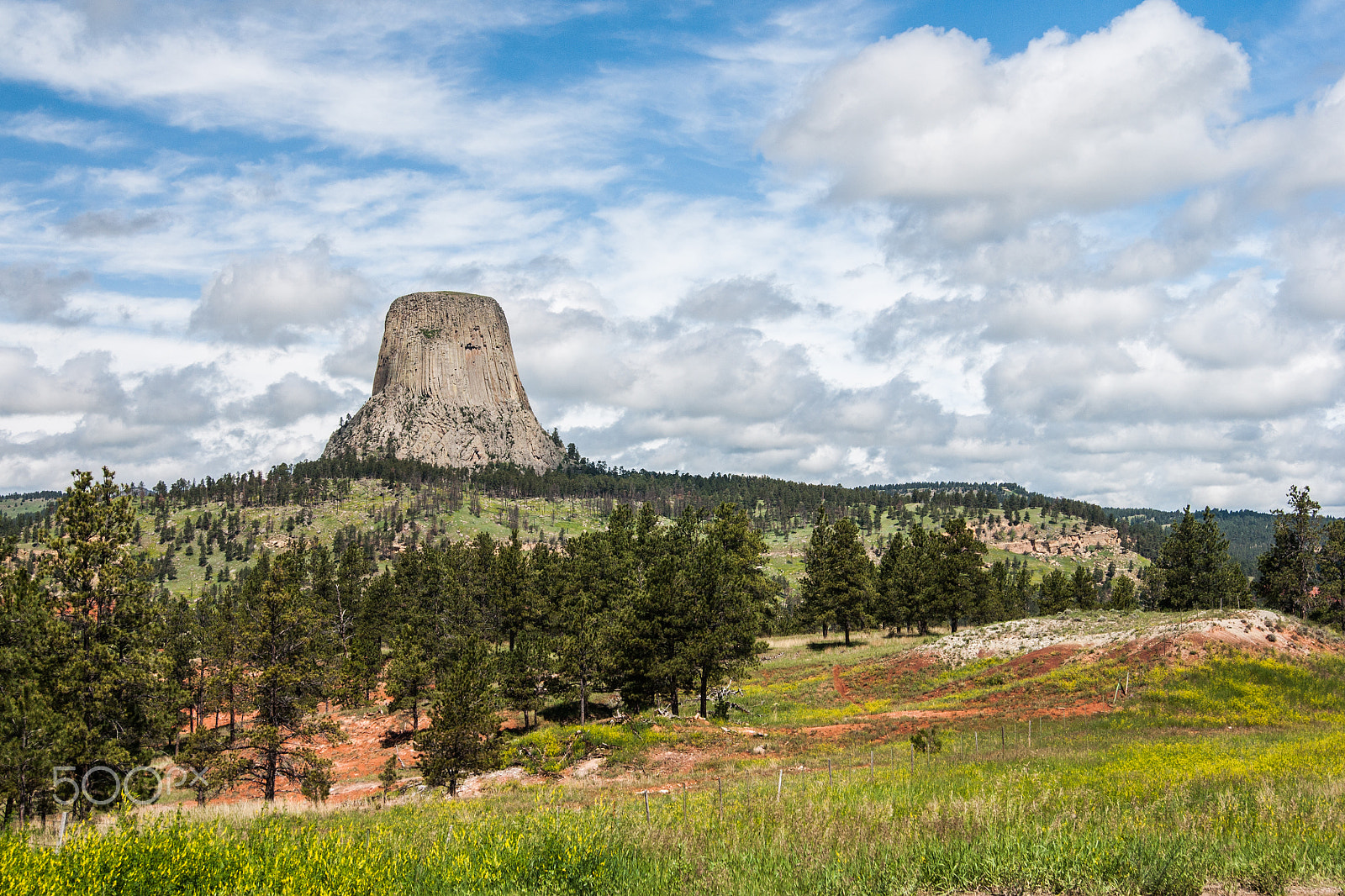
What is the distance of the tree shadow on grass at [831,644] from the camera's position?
69.5 meters

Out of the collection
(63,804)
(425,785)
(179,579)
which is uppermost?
(63,804)

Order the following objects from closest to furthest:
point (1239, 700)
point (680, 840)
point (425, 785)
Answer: point (680, 840), point (425, 785), point (1239, 700)

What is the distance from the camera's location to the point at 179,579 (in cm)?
16288

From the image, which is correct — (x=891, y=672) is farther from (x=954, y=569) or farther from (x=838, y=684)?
(x=954, y=569)

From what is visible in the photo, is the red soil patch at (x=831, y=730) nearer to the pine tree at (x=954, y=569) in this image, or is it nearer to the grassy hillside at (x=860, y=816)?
the grassy hillside at (x=860, y=816)

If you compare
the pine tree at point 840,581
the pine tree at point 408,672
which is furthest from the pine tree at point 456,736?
the pine tree at point 840,581

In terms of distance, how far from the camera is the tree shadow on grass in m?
69.5

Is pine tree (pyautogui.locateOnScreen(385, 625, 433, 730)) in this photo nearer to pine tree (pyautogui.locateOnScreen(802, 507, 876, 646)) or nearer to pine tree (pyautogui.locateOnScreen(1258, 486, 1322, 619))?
pine tree (pyautogui.locateOnScreen(802, 507, 876, 646))

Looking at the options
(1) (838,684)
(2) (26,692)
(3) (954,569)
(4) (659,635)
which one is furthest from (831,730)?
(3) (954,569)

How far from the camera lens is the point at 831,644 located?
71.1 metres

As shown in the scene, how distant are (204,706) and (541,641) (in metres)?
33.9

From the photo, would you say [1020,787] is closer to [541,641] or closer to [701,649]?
[701,649]

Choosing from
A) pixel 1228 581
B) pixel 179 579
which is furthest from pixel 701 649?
pixel 179 579

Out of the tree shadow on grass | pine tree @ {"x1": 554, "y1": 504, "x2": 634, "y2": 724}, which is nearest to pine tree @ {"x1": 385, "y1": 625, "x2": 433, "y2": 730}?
pine tree @ {"x1": 554, "y1": 504, "x2": 634, "y2": 724}
